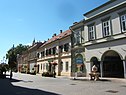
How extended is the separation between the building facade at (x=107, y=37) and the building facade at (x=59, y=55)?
7.26 meters

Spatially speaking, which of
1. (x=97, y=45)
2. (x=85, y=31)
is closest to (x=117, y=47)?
(x=97, y=45)

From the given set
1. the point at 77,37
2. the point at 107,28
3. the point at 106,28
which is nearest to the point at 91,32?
the point at 106,28

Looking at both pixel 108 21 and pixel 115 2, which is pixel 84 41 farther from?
pixel 115 2

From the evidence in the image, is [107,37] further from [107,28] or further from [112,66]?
[112,66]

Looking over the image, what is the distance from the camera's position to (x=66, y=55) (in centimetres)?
3553

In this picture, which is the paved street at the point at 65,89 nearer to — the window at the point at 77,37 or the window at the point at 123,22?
the window at the point at 123,22

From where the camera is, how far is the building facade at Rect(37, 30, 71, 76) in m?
35.1

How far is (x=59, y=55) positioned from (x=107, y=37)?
16904 millimetres

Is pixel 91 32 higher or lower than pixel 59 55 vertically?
higher

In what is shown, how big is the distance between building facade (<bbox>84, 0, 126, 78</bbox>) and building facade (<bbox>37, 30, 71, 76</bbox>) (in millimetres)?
7265

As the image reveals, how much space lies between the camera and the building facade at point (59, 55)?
35.1 metres

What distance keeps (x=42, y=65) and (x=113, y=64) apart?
27.2 metres

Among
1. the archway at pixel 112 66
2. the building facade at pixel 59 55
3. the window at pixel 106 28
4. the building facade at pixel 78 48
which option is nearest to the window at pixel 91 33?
the window at pixel 106 28

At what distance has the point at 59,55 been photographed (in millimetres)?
38969
